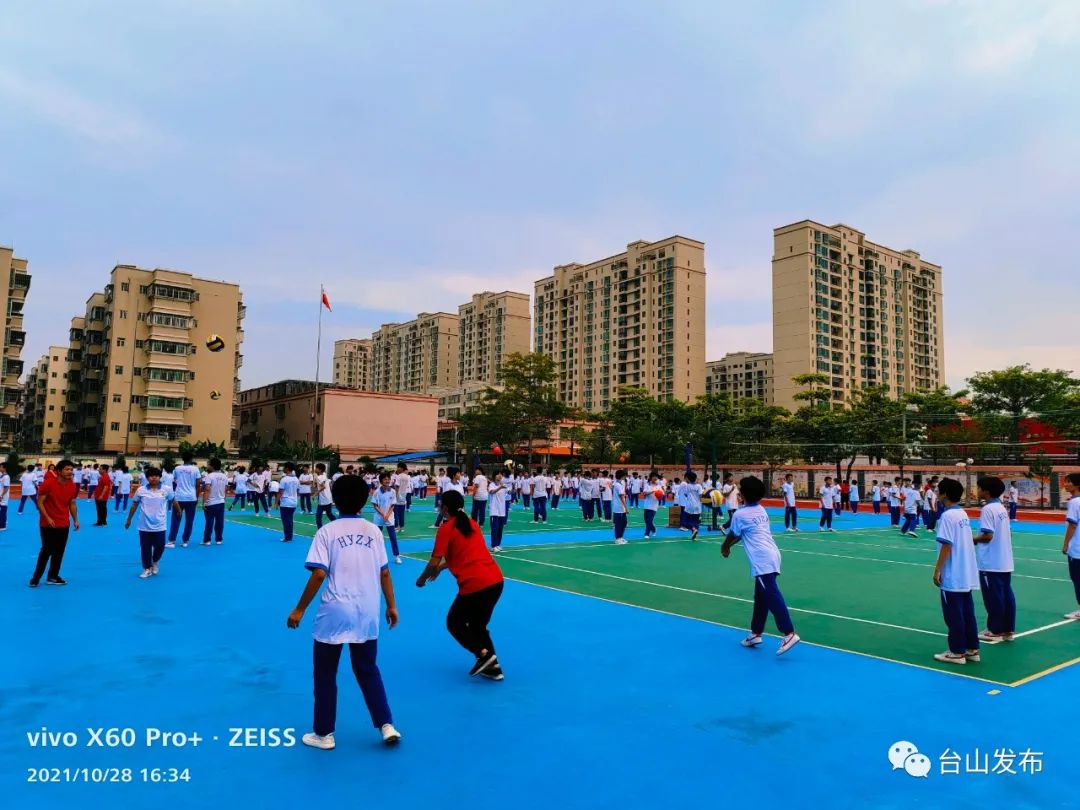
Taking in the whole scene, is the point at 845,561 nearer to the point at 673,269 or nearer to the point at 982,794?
the point at 982,794

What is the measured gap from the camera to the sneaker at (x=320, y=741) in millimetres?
4633

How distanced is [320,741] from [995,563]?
6.87 metres

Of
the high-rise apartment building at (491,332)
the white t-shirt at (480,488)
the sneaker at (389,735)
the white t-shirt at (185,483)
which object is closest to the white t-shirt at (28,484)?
the white t-shirt at (185,483)

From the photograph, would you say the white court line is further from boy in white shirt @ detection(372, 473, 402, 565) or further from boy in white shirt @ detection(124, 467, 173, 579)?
boy in white shirt @ detection(124, 467, 173, 579)

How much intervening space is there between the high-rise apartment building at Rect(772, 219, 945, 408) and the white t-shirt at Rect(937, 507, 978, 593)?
78779mm

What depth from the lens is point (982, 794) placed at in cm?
420

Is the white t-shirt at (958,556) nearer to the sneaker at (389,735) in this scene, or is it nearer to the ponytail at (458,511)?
the ponytail at (458,511)

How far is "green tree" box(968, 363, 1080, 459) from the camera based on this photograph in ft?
160

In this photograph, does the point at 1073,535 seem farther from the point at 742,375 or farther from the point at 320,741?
the point at 742,375

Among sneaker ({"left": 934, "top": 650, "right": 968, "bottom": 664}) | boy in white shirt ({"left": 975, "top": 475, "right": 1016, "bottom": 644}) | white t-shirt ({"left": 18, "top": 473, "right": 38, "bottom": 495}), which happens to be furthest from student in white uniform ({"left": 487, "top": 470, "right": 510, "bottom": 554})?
white t-shirt ({"left": 18, "top": 473, "right": 38, "bottom": 495})

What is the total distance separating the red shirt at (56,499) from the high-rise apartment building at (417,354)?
118 meters

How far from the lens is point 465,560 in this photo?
20.6 feet

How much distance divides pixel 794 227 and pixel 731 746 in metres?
89.3

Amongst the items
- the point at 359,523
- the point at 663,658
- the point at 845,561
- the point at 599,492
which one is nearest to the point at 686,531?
the point at 599,492
